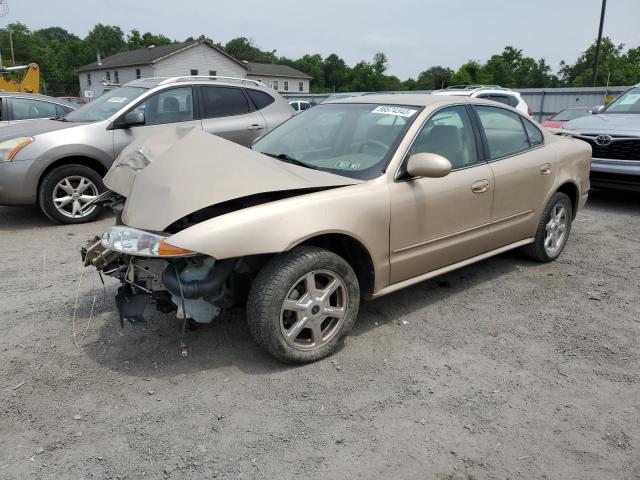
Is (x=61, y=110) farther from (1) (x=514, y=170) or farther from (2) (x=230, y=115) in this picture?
(1) (x=514, y=170)

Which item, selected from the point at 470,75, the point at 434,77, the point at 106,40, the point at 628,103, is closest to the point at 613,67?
the point at 470,75

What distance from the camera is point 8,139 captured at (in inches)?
247

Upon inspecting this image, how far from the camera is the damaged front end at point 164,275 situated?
2.98m

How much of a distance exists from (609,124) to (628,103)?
117 cm

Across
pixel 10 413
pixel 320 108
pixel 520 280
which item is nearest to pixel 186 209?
pixel 10 413

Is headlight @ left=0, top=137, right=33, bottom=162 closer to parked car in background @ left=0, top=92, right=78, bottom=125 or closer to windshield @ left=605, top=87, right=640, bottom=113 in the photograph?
parked car in background @ left=0, top=92, right=78, bottom=125

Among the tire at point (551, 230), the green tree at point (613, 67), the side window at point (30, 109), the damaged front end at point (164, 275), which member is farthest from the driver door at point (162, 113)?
the green tree at point (613, 67)

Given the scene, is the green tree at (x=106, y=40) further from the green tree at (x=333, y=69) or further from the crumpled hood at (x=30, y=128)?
the crumpled hood at (x=30, y=128)

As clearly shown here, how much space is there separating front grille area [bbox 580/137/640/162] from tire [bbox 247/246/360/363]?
5859mm

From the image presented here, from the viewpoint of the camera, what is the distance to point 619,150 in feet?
25.0

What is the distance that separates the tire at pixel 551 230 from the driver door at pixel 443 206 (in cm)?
96

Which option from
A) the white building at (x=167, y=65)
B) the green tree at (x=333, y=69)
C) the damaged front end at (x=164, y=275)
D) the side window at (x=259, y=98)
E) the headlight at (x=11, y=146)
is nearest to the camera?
the damaged front end at (x=164, y=275)

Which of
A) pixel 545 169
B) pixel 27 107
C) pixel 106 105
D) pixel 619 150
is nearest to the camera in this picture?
pixel 545 169

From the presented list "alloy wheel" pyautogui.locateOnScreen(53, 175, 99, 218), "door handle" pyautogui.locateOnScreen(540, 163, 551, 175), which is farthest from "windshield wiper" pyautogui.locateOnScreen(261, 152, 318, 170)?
"alloy wheel" pyautogui.locateOnScreen(53, 175, 99, 218)
